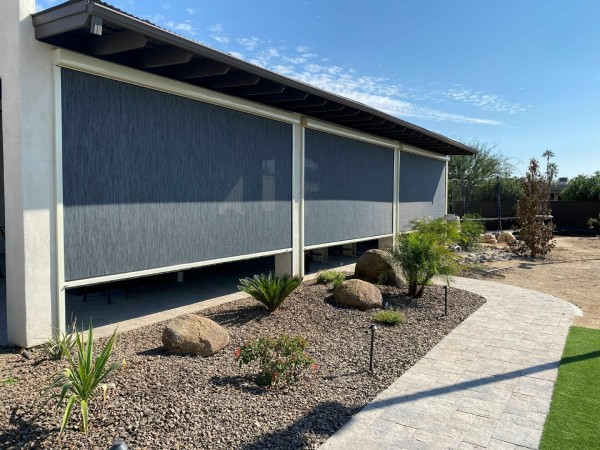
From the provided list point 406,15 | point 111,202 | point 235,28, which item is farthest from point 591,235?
point 111,202

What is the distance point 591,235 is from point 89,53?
88.8 feet

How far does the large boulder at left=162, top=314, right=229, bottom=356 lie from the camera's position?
190 inches

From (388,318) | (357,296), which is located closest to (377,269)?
(357,296)

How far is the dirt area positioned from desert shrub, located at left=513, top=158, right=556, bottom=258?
0.64 meters

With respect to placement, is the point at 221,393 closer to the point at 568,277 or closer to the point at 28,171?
the point at 28,171

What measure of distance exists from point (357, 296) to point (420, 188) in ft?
29.6

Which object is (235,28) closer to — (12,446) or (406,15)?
(406,15)

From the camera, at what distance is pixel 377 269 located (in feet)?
29.0

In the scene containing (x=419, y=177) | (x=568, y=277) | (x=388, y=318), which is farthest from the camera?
(x=419, y=177)

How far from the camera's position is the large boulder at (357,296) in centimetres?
717

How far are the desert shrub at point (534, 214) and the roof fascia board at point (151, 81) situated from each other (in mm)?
10036

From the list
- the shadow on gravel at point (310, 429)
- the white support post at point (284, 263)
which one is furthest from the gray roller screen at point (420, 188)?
the shadow on gravel at point (310, 429)

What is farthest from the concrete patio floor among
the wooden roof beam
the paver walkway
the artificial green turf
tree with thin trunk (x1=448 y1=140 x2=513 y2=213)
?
tree with thin trunk (x1=448 y1=140 x2=513 y2=213)

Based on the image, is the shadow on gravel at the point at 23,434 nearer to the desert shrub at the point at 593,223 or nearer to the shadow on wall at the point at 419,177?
the shadow on wall at the point at 419,177
